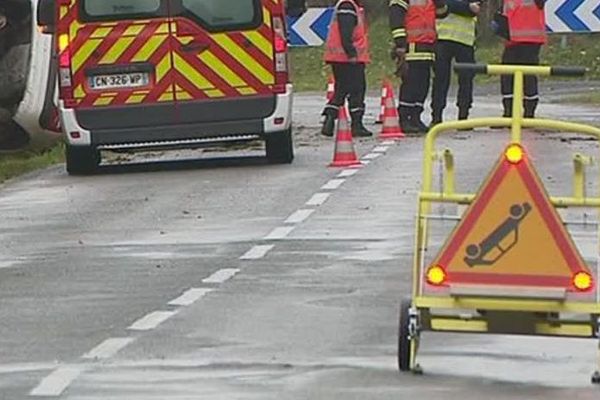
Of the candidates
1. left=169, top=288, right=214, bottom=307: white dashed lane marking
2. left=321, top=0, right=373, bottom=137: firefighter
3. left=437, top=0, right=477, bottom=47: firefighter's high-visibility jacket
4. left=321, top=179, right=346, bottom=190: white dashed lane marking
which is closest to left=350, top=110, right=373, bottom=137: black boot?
left=321, top=0, right=373, bottom=137: firefighter

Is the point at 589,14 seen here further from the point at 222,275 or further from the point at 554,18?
the point at 222,275

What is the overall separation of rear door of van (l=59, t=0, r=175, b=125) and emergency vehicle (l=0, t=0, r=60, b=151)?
13.9ft

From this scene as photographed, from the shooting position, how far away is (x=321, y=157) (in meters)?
21.3

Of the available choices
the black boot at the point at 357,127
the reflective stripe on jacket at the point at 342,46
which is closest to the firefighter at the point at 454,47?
the black boot at the point at 357,127

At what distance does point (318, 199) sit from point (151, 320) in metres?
6.16

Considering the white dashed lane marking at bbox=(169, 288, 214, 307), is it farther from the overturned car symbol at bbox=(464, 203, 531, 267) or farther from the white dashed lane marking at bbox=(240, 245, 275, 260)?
the overturned car symbol at bbox=(464, 203, 531, 267)

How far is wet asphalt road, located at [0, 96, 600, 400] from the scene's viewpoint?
361 inches

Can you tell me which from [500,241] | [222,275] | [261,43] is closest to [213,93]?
[261,43]

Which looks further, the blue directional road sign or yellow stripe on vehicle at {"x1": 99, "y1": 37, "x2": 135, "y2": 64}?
the blue directional road sign

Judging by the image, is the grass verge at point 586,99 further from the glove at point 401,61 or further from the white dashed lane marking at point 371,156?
the white dashed lane marking at point 371,156

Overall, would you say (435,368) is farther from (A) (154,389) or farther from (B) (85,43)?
(B) (85,43)

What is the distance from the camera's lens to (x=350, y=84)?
2334 cm

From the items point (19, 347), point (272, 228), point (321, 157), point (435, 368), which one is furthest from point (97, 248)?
point (321, 157)

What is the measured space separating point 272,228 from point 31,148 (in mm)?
10659
